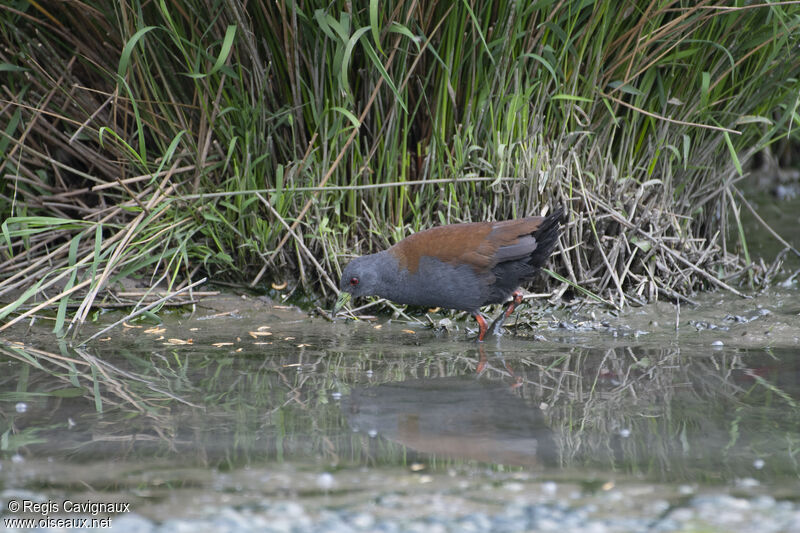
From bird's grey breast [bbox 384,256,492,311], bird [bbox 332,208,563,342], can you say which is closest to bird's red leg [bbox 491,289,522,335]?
bird [bbox 332,208,563,342]

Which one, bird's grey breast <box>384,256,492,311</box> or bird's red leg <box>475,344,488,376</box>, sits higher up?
bird's grey breast <box>384,256,492,311</box>

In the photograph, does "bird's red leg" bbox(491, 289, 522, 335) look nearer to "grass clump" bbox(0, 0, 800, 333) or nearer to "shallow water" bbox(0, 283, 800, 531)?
"shallow water" bbox(0, 283, 800, 531)

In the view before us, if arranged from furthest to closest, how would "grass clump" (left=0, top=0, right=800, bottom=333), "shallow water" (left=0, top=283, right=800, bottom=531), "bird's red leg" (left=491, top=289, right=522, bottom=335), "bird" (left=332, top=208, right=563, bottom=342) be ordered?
"grass clump" (left=0, top=0, right=800, bottom=333)
"bird's red leg" (left=491, top=289, right=522, bottom=335)
"bird" (left=332, top=208, right=563, bottom=342)
"shallow water" (left=0, top=283, right=800, bottom=531)

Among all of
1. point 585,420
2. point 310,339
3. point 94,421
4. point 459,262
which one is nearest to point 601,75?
point 459,262

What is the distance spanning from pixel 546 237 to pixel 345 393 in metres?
1.43

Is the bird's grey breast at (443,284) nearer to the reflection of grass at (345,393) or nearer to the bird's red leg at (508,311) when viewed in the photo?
the bird's red leg at (508,311)

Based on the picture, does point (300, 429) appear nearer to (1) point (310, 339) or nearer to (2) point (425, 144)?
(1) point (310, 339)

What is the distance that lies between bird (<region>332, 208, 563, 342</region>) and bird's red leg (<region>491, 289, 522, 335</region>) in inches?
1.2

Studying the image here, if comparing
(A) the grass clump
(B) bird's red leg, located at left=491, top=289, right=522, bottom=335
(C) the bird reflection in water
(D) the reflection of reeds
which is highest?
(A) the grass clump

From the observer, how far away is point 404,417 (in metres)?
2.79

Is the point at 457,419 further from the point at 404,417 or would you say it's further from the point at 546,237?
the point at 546,237

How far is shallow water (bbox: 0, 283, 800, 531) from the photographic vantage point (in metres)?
2.14

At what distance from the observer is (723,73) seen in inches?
180

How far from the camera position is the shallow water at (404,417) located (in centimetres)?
214
